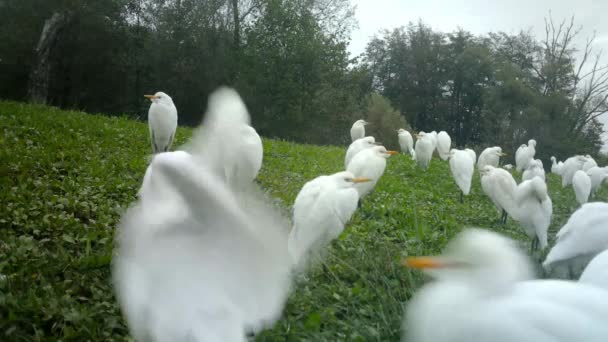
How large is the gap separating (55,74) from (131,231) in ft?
31.9

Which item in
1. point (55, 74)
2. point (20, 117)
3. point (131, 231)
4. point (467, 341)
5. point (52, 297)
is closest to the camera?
point (467, 341)

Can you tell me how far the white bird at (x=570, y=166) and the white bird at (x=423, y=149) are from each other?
2051 mm

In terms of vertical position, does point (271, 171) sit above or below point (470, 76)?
below

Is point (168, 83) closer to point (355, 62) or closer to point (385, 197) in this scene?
point (355, 62)

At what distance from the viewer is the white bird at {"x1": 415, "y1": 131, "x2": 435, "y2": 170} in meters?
7.96

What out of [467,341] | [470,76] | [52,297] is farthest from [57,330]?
[470,76]

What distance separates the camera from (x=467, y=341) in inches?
51.8

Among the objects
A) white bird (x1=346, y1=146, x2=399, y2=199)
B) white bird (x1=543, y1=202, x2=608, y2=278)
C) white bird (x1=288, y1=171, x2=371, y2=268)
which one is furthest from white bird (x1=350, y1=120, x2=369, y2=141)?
white bird (x1=543, y1=202, x2=608, y2=278)

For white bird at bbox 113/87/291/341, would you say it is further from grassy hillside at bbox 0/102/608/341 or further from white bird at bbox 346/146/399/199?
white bird at bbox 346/146/399/199

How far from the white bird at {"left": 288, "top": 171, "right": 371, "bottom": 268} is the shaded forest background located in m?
2.58

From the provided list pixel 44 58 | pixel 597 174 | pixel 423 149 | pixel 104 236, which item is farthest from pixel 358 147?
pixel 44 58

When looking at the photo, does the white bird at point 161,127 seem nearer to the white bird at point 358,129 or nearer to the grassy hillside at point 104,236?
the grassy hillside at point 104,236

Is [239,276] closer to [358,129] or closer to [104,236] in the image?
[104,236]

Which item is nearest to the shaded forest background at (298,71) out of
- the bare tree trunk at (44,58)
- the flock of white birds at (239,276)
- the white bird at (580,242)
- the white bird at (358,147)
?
the bare tree trunk at (44,58)
